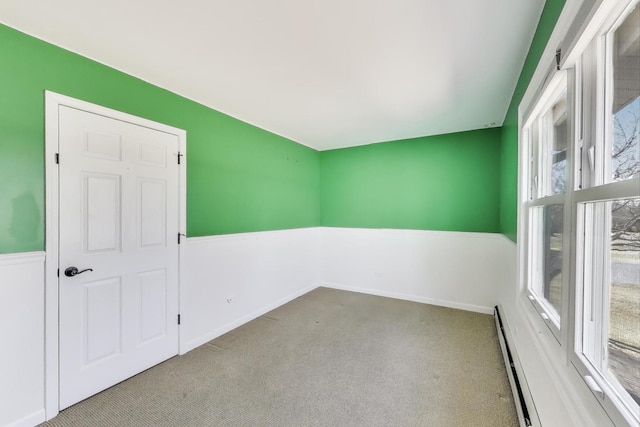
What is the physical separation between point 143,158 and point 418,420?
2.91m

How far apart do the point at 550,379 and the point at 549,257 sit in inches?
30.4

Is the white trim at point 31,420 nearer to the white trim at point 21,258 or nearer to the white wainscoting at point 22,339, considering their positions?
the white wainscoting at point 22,339

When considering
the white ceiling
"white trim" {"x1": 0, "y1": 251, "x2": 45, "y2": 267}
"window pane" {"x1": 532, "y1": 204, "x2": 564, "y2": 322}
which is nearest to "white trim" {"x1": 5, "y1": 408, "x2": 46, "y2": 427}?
"white trim" {"x1": 0, "y1": 251, "x2": 45, "y2": 267}

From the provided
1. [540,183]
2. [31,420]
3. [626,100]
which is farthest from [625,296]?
[31,420]

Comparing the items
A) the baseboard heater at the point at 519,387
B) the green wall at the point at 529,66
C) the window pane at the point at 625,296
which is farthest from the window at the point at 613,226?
the baseboard heater at the point at 519,387

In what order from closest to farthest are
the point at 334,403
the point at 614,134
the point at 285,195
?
the point at 614,134 → the point at 334,403 → the point at 285,195

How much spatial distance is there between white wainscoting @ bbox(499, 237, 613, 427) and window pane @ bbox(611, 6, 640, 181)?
2.40 ft

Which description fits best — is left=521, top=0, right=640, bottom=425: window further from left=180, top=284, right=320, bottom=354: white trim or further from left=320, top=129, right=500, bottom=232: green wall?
left=180, top=284, right=320, bottom=354: white trim

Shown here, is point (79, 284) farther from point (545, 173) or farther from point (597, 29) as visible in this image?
point (545, 173)

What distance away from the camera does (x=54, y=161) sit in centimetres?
176

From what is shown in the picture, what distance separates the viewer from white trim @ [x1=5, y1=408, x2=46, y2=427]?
1.61m

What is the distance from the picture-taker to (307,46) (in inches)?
69.6

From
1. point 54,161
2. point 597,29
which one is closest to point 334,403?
point 597,29

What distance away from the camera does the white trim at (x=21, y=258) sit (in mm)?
1564
